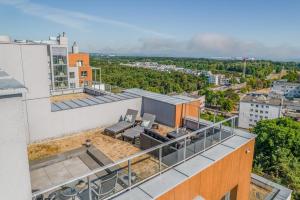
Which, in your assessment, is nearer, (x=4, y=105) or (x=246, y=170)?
(x=4, y=105)

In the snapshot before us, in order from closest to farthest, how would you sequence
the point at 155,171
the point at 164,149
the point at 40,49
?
the point at 155,171
the point at 164,149
the point at 40,49

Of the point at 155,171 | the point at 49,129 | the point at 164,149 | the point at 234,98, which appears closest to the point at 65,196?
the point at 155,171

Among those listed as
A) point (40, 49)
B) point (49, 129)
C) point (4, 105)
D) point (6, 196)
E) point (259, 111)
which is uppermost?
point (40, 49)

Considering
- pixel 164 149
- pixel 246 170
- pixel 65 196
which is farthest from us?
pixel 246 170

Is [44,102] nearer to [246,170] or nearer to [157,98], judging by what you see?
[157,98]

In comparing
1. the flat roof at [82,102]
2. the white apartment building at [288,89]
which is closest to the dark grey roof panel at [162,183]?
the flat roof at [82,102]

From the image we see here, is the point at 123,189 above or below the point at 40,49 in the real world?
below

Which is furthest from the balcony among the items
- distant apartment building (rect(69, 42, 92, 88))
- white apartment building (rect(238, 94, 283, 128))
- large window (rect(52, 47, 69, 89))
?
white apartment building (rect(238, 94, 283, 128))

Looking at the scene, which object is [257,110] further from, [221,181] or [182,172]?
[182,172]
